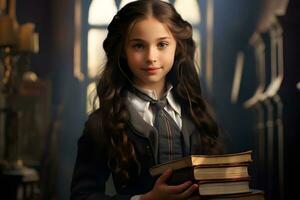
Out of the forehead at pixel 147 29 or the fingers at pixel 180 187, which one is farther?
the forehead at pixel 147 29

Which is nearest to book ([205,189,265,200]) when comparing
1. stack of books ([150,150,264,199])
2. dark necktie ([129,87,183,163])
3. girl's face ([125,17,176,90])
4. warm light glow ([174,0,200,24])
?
stack of books ([150,150,264,199])

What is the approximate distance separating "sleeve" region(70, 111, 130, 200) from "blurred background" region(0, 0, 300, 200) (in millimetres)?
233

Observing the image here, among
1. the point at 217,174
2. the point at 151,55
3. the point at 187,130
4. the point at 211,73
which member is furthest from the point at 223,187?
the point at 211,73

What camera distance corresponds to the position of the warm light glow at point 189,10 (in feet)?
3.99

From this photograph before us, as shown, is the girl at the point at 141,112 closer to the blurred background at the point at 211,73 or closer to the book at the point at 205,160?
the book at the point at 205,160

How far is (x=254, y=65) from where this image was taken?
213 cm

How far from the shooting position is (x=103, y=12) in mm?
1192

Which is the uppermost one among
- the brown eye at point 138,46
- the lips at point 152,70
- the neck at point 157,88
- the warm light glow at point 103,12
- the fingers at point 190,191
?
the warm light glow at point 103,12

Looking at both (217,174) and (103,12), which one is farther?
(103,12)

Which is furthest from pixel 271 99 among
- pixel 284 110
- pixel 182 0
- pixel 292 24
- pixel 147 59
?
pixel 147 59

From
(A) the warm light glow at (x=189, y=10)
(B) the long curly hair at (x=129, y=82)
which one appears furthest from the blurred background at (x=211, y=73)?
(B) the long curly hair at (x=129, y=82)

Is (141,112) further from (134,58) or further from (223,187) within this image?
(223,187)

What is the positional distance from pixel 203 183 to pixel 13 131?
4.86 ft

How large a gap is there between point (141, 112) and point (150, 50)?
11 centimetres
